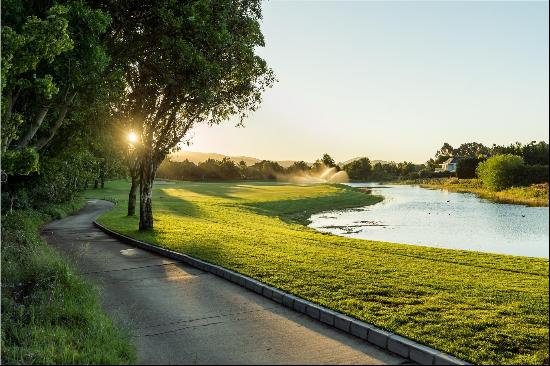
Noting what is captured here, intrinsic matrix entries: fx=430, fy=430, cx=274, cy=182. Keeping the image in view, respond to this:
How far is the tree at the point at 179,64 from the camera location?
48.5ft

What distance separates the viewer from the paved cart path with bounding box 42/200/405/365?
21.6ft

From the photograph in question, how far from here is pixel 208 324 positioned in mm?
8008

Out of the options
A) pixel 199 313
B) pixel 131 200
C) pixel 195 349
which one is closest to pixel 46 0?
pixel 199 313

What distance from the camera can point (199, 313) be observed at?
343 inches

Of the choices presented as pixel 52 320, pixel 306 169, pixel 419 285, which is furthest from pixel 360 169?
pixel 52 320

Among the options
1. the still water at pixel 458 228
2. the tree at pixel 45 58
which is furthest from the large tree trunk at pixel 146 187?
the still water at pixel 458 228

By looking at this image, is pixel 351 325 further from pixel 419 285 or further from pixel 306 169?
pixel 306 169

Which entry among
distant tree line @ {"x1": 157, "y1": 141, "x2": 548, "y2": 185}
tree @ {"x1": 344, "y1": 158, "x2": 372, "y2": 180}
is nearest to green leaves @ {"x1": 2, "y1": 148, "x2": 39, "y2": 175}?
distant tree line @ {"x1": 157, "y1": 141, "x2": 548, "y2": 185}

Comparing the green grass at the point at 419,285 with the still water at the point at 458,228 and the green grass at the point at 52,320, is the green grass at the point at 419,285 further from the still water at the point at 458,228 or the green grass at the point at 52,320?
the still water at the point at 458,228

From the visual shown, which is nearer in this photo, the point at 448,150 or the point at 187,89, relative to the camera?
the point at 187,89

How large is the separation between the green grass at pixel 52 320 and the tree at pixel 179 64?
8566mm

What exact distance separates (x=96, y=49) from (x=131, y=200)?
21.2 meters

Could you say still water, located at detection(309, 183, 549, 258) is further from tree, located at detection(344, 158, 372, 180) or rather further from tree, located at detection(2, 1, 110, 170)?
tree, located at detection(344, 158, 372, 180)

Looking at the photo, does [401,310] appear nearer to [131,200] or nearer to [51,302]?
[51,302]
